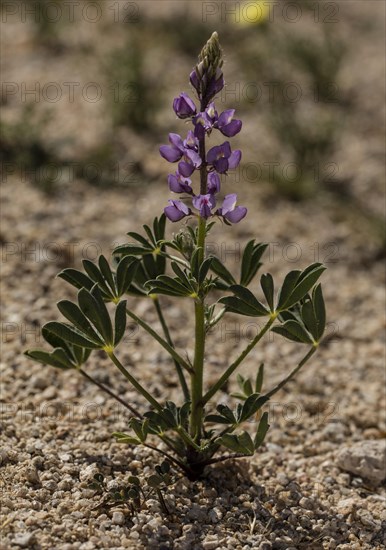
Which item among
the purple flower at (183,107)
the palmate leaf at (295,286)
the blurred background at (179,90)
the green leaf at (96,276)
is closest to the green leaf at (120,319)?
the green leaf at (96,276)

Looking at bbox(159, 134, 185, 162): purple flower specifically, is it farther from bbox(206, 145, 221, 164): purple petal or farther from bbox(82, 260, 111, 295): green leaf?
bbox(82, 260, 111, 295): green leaf

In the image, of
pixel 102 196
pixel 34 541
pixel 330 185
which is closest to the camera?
pixel 34 541

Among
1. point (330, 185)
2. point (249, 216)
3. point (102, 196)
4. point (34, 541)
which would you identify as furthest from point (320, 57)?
point (34, 541)

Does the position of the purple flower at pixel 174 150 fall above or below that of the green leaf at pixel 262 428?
Result: above

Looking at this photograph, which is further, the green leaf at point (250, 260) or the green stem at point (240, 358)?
the green leaf at point (250, 260)

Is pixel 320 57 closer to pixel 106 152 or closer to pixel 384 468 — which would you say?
pixel 106 152

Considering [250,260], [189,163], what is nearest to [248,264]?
[250,260]

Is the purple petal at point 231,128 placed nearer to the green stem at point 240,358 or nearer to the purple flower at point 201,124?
the purple flower at point 201,124
